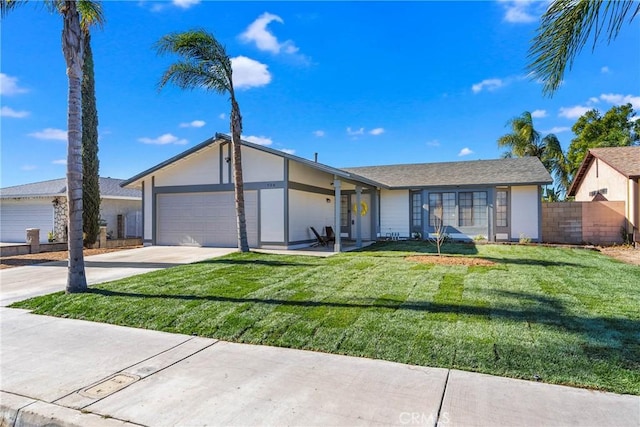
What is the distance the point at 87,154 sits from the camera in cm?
1634

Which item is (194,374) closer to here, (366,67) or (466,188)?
(366,67)

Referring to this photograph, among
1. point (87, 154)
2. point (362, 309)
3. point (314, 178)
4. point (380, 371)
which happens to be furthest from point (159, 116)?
point (380, 371)

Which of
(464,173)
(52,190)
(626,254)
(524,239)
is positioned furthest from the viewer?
(52,190)

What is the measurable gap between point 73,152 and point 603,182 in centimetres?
2230

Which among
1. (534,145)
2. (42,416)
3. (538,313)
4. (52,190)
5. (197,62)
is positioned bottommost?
(42,416)

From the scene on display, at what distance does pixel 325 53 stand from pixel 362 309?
12.3 meters

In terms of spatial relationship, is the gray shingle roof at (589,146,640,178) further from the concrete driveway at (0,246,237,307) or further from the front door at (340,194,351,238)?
the concrete driveway at (0,246,237,307)

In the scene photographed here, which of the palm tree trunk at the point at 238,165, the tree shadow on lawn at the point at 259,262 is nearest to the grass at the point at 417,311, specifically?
the tree shadow on lawn at the point at 259,262

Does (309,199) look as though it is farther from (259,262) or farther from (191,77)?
(191,77)

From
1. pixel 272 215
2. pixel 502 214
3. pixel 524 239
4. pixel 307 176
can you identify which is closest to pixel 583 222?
pixel 524 239

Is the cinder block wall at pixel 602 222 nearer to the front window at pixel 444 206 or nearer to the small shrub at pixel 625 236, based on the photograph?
the small shrub at pixel 625 236

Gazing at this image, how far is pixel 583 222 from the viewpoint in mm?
16375

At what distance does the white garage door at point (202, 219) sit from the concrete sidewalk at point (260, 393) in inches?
402

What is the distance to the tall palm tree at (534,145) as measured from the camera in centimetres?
2702
